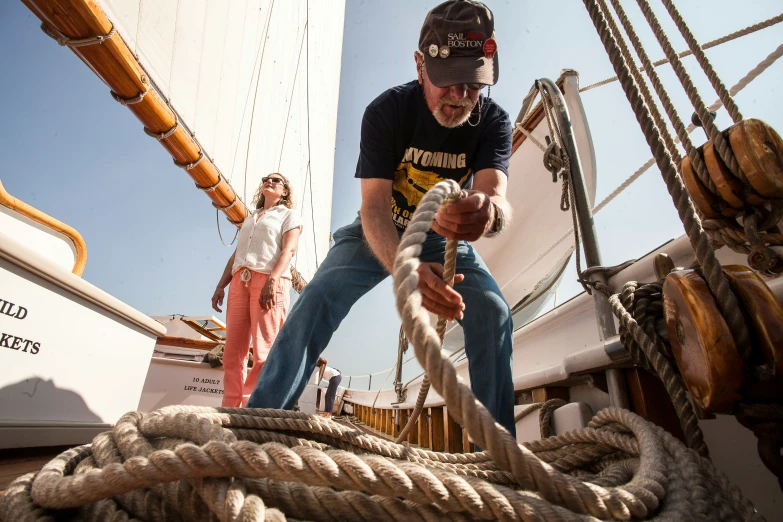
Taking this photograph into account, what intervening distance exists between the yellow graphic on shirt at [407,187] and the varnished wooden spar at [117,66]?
4.84ft

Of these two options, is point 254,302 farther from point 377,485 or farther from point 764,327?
point 764,327

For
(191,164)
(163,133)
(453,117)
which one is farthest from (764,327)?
(191,164)

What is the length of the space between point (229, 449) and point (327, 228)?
26.1 feet

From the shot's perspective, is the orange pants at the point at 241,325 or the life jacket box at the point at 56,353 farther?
the orange pants at the point at 241,325

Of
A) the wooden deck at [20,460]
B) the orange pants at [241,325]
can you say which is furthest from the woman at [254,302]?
the wooden deck at [20,460]

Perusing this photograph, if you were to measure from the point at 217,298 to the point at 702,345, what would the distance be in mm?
2379

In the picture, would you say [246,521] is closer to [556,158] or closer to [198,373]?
[556,158]

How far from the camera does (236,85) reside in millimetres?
3266

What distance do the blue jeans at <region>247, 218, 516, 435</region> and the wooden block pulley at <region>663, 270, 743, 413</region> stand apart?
1.96ft

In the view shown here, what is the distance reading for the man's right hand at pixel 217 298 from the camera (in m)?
2.33

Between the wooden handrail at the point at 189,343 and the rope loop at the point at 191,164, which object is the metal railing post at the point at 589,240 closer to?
the rope loop at the point at 191,164

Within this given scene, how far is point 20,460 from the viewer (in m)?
1.12

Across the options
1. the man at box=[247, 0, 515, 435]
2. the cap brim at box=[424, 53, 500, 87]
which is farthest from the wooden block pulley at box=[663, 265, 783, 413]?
the cap brim at box=[424, 53, 500, 87]

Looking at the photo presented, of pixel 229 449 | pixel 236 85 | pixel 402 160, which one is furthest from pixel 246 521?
pixel 236 85
